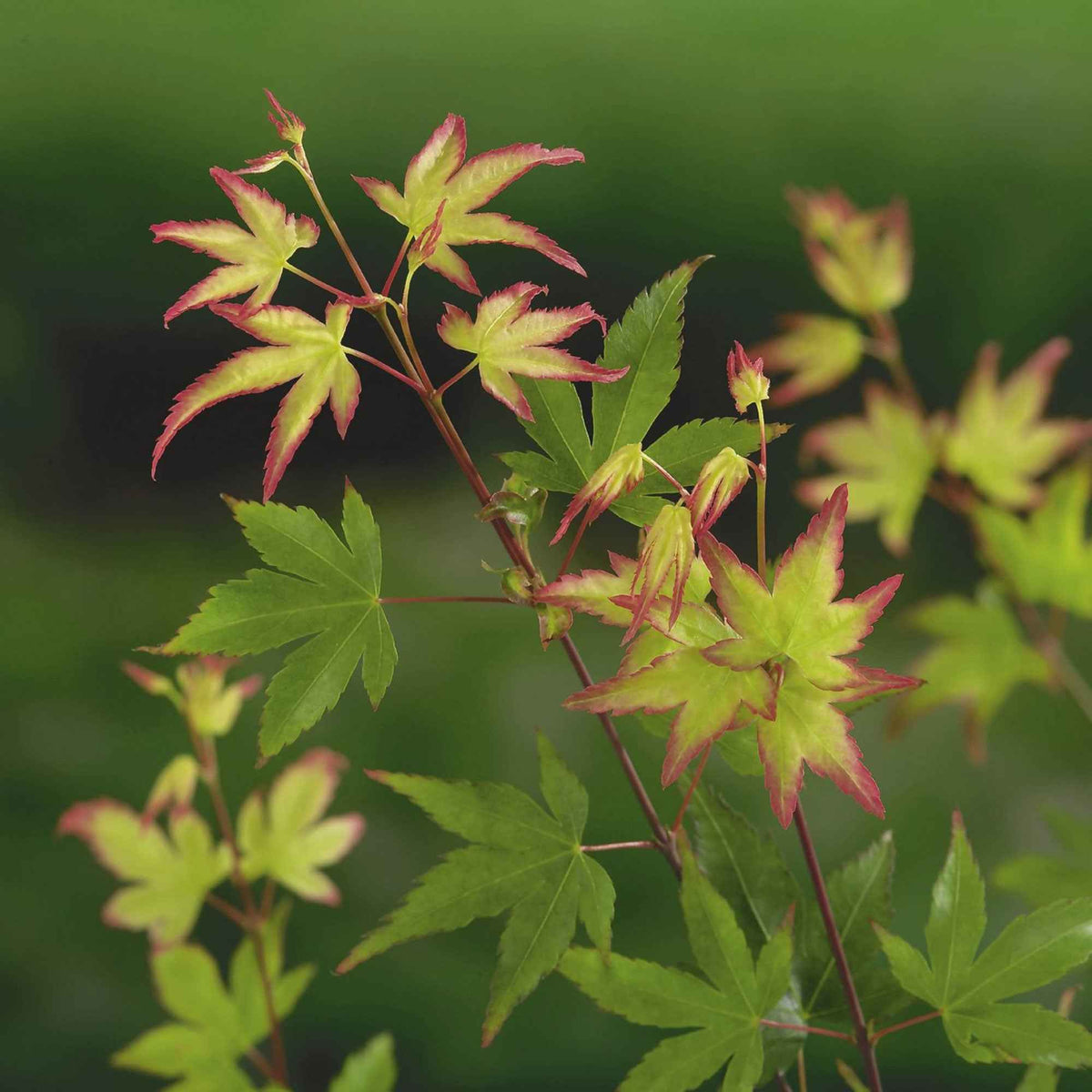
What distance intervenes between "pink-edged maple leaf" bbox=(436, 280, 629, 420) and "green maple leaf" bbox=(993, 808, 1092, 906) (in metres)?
0.40

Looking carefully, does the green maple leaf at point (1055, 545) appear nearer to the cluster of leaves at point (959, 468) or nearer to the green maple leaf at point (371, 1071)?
the cluster of leaves at point (959, 468)

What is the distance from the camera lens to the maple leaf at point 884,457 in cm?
79

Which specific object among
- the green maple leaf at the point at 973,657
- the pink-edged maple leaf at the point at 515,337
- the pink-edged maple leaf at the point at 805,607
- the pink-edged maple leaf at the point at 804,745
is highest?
the pink-edged maple leaf at the point at 515,337

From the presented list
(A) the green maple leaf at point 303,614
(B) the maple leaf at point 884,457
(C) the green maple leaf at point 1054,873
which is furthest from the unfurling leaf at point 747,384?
(B) the maple leaf at point 884,457

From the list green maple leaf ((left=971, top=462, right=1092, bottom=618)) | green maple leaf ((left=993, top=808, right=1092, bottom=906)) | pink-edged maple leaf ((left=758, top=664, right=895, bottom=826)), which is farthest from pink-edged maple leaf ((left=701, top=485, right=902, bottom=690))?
green maple leaf ((left=971, top=462, right=1092, bottom=618))

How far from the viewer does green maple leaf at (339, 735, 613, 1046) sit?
0.35m

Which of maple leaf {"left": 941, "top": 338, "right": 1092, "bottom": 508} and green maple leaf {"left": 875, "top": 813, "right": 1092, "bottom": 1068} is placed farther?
maple leaf {"left": 941, "top": 338, "right": 1092, "bottom": 508}

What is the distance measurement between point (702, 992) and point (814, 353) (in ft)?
1.92

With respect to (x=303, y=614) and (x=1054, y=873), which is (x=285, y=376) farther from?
(x=1054, y=873)

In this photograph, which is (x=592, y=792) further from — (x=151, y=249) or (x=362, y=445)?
(x=151, y=249)

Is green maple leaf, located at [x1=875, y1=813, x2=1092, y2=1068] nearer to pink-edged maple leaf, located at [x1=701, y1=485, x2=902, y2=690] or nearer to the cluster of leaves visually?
pink-edged maple leaf, located at [x1=701, y1=485, x2=902, y2=690]

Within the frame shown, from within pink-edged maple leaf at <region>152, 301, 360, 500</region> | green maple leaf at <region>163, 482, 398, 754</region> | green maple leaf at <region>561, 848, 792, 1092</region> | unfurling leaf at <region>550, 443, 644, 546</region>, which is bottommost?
green maple leaf at <region>561, 848, 792, 1092</region>

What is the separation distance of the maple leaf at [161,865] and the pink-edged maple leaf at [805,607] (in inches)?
16.9

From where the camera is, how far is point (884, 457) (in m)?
0.80
